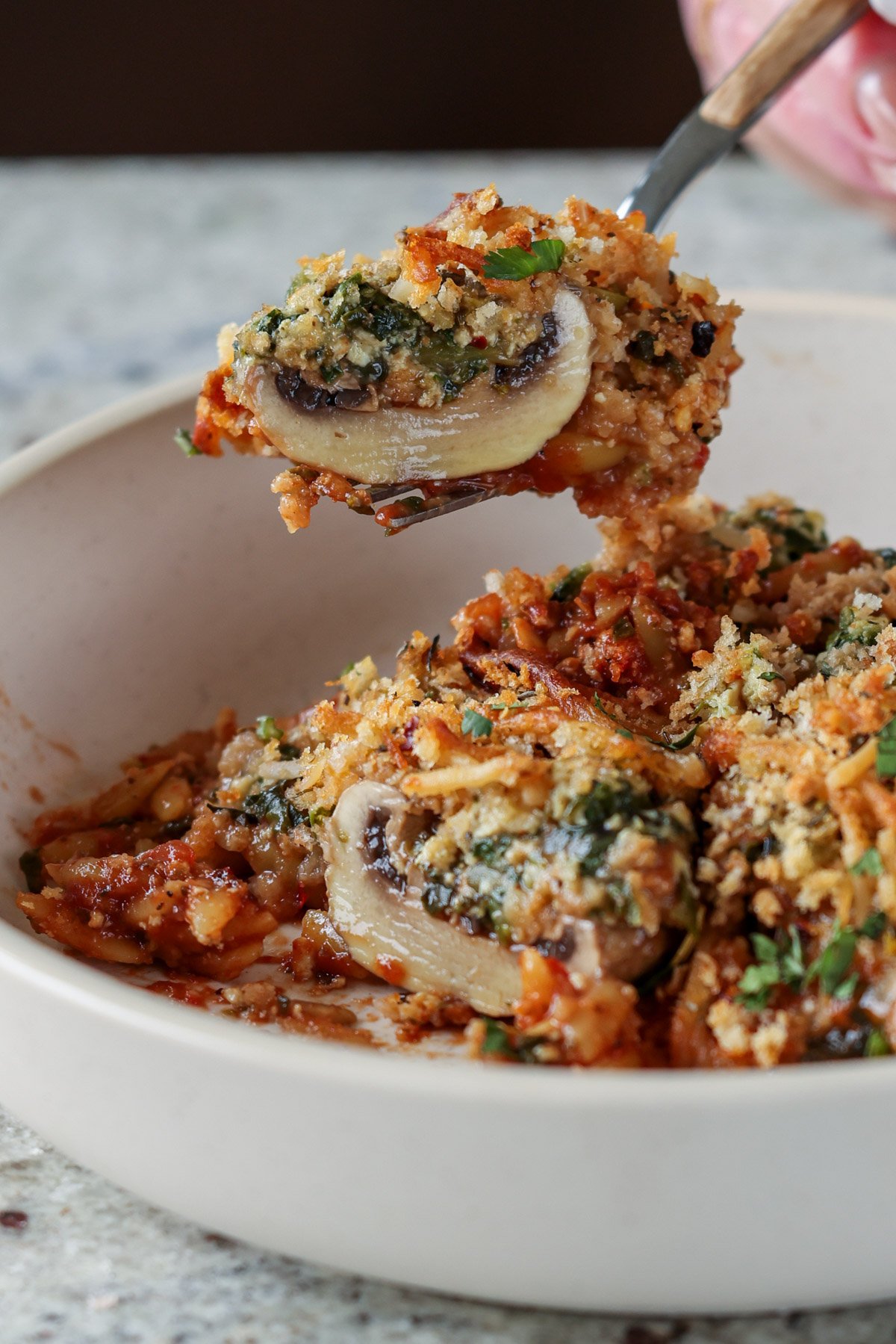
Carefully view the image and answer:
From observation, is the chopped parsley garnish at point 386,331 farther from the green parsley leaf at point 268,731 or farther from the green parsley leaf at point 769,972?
the green parsley leaf at point 769,972

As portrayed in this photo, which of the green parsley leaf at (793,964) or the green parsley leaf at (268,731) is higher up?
the green parsley leaf at (793,964)

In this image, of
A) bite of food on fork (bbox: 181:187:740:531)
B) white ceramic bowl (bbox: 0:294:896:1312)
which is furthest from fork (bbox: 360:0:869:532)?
white ceramic bowl (bbox: 0:294:896:1312)

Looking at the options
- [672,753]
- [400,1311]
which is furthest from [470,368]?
[400,1311]

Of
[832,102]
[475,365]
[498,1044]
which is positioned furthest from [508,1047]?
[832,102]

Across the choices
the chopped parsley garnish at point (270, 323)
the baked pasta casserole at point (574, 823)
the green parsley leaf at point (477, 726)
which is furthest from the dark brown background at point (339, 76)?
the green parsley leaf at point (477, 726)

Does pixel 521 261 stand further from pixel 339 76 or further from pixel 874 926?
pixel 339 76

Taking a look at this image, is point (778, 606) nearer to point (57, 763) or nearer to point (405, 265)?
point (405, 265)
